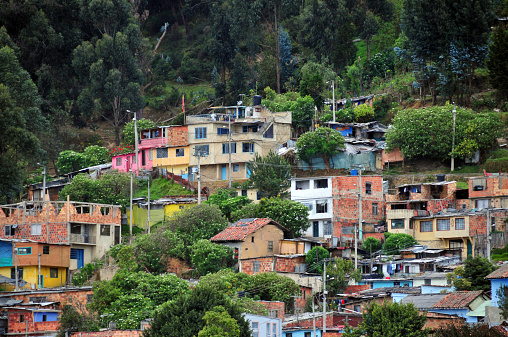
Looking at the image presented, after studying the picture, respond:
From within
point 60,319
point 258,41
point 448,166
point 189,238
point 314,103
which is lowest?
point 60,319

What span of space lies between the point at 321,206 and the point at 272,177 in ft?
18.4

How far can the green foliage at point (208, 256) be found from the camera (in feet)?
203

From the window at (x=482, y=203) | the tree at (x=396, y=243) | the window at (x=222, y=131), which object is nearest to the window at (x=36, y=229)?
the window at (x=222, y=131)

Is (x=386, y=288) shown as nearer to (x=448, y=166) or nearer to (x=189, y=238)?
(x=189, y=238)

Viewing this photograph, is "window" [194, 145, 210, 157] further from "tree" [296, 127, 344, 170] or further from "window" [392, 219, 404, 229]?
"window" [392, 219, 404, 229]

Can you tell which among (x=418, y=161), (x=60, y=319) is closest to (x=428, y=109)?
(x=418, y=161)

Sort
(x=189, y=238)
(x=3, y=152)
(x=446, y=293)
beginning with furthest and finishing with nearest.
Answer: (x=3, y=152) < (x=189, y=238) < (x=446, y=293)

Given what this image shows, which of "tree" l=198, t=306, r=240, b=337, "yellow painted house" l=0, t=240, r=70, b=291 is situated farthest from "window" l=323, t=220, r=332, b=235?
"tree" l=198, t=306, r=240, b=337

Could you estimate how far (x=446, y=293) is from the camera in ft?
167

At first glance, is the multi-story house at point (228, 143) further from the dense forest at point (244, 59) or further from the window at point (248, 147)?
the dense forest at point (244, 59)

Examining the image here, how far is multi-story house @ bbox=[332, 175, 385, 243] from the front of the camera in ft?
234

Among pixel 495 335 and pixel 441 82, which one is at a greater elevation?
pixel 441 82

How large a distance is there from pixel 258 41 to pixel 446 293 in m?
64.2

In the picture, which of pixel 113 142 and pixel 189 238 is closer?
pixel 189 238
